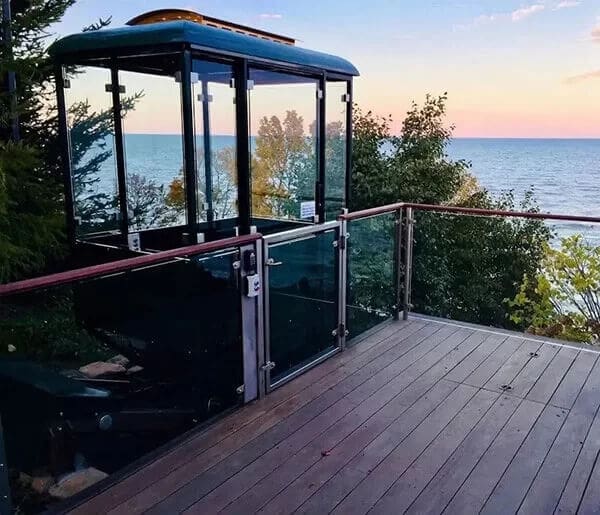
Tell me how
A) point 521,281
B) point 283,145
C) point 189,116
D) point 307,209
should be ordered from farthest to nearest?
point 521,281 → point 307,209 → point 283,145 → point 189,116

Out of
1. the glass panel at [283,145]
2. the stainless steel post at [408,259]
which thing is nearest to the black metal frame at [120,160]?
the glass panel at [283,145]

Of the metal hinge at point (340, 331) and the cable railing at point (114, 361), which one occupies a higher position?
the cable railing at point (114, 361)

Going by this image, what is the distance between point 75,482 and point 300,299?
1.66m

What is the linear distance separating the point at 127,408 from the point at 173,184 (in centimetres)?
172

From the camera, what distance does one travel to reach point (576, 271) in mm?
4566

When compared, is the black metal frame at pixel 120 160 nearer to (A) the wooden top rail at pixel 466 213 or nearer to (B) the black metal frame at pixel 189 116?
(B) the black metal frame at pixel 189 116

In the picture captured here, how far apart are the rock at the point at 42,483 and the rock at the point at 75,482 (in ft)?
0.08

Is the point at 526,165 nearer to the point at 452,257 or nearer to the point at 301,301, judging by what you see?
the point at 452,257

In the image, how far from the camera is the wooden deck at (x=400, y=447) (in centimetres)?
220

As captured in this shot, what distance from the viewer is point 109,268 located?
7.25 feet

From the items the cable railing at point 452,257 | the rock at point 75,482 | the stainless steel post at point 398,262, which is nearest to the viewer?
the rock at point 75,482

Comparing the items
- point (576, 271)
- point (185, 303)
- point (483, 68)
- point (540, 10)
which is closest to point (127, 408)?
point (185, 303)

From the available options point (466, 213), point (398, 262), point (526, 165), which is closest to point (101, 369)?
point (398, 262)

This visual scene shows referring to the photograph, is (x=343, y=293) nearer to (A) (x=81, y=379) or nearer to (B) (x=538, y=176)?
(A) (x=81, y=379)
